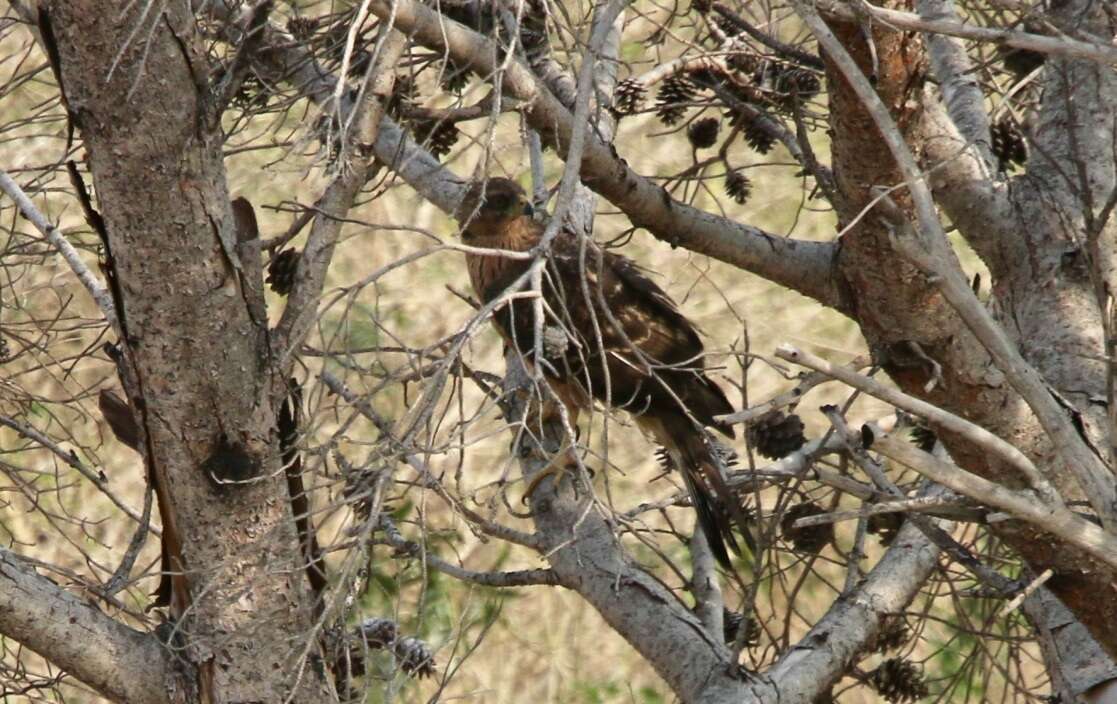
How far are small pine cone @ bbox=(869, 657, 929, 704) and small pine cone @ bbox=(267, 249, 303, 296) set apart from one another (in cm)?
Result: 188

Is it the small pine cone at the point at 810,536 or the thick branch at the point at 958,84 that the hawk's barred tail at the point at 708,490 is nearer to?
the small pine cone at the point at 810,536

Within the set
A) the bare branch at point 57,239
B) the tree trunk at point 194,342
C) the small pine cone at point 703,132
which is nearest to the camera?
the tree trunk at point 194,342

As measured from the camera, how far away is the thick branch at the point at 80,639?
251 centimetres

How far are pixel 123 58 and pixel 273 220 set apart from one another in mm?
5048

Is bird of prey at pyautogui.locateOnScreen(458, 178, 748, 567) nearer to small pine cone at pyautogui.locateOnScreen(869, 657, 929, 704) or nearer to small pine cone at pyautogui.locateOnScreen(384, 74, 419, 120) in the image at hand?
small pine cone at pyautogui.locateOnScreen(384, 74, 419, 120)

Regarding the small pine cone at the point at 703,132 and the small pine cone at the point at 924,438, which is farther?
the small pine cone at the point at 703,132

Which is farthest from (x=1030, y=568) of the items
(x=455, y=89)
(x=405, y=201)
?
(x=405, y=201)

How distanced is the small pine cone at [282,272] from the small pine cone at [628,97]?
1.08 m

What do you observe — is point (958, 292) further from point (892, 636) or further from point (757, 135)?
point (757, 135)

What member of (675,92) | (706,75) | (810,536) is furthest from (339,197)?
(706,75)

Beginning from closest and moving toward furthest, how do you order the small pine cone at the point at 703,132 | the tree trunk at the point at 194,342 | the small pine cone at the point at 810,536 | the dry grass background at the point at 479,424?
1. the tree trunk at the point at 194,342
2. the small pine cone at the point at 810,536
3. the small pine cone at the point at 703,132
4. the dry grass background at the point at 479,424

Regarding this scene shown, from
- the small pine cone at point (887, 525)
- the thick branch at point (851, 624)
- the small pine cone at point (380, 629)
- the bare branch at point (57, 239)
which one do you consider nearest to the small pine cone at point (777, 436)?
the small pine cone at point (887, 525)

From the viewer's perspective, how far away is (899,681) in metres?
3.94

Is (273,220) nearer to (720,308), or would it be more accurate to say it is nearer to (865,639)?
Result: (720,308)
